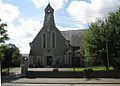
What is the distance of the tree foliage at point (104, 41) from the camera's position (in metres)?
39.2

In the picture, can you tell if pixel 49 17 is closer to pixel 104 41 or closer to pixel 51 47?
pixel 51 47

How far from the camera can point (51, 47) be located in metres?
64.4

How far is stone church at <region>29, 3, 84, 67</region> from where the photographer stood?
63188 mm

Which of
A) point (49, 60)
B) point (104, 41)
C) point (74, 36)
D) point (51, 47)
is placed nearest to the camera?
point (104, 41)

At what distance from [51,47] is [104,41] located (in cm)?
2670

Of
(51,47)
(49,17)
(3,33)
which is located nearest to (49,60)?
(51,47)

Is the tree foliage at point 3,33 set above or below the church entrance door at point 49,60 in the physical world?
above

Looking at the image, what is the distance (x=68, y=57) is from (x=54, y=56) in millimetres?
3567

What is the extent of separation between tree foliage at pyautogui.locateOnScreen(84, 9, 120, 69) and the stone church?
73.8 ft

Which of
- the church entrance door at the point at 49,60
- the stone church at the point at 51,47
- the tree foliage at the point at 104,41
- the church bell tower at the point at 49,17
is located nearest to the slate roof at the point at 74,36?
the stone church at the point at 51,47

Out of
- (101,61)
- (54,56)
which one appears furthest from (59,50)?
(101,61)

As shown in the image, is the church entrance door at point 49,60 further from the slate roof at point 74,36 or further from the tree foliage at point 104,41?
the tree foliage at point 104,41

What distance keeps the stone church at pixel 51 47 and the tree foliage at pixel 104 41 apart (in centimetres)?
2251

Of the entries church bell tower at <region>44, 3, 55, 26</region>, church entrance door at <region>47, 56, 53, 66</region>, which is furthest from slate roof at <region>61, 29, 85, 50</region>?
church entrance door at <region>47, 56, 53, 66</region>
